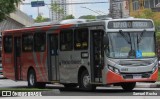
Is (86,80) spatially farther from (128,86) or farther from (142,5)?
(142,5)

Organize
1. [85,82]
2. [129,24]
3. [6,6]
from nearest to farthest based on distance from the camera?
1. [6,6]
2. [129,24]
3. [85,82]

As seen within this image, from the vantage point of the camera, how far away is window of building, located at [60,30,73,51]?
983 inches

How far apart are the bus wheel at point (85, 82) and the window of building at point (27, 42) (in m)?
5.00

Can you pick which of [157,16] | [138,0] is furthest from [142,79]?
[138,0]

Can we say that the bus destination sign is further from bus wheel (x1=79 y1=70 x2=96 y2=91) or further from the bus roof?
bus wheel (x1=79 y1=70 x2=96 y2=91)

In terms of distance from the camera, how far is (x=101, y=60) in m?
22.9

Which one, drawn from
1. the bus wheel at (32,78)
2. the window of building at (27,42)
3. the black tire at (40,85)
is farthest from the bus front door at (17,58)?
the black tire at (40,85)

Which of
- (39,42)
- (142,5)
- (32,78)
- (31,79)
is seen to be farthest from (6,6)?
(142,5)

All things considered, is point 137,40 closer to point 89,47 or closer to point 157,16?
point 89,47

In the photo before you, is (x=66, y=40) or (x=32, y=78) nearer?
(x=66, y=40)

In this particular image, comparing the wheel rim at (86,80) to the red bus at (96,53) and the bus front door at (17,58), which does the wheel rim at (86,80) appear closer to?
the red bus at (96,53)

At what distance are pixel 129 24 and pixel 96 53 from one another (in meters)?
1.84

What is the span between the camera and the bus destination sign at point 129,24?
2278cm

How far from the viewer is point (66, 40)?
83.1 ft
